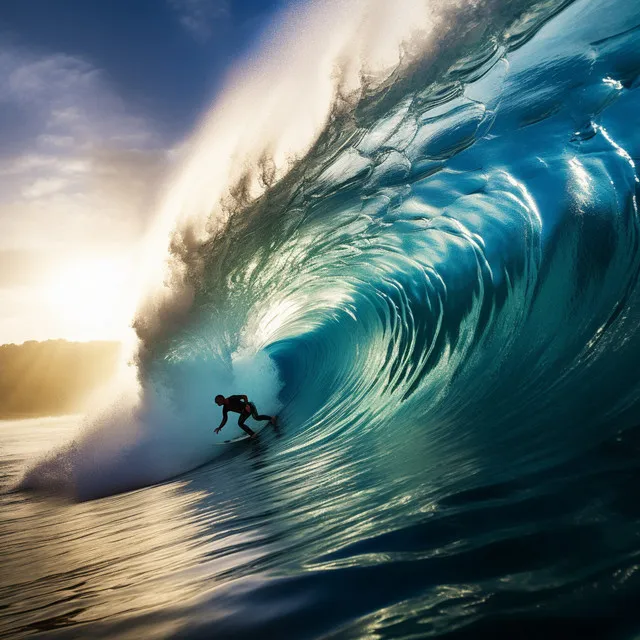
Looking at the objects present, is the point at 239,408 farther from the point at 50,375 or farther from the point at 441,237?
the point at 50,375

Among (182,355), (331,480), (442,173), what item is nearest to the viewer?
(331,480)

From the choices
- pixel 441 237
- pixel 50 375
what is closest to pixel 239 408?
pixel 441 237

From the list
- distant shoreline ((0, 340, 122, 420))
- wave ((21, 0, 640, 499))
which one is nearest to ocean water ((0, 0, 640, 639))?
wave ((21, 0, 640, 499))

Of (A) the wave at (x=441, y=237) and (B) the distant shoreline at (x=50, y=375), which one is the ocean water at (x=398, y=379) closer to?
(A) the wave at (x=441, y=237)

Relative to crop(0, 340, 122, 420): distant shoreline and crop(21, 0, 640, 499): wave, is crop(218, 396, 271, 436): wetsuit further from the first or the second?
crop(0, 340, 122, 420): distant shoreline

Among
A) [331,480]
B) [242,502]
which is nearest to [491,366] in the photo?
[331,480]

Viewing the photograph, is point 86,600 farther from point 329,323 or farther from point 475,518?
point 329,323

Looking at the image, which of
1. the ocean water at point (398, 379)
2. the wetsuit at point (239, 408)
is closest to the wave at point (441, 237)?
the ocean water at point (398, 379)
